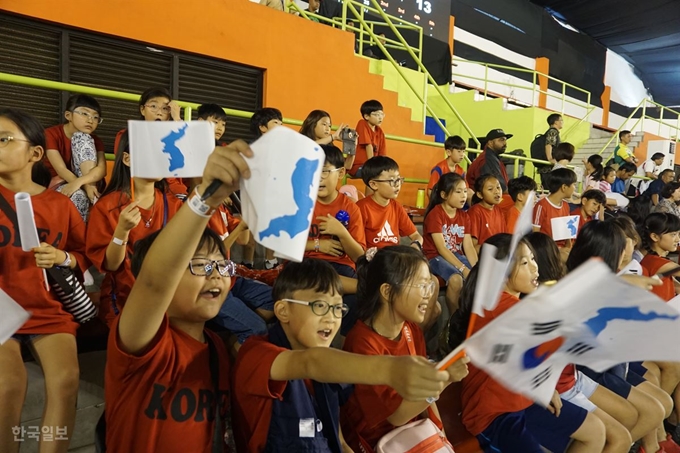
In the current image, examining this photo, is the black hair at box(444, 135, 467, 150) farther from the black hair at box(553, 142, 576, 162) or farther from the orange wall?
the black hair at box(553, 142, 576, 162)

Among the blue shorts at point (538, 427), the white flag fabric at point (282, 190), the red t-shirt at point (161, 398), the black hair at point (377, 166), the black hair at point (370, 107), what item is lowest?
the blue shorts at point (538, 427)

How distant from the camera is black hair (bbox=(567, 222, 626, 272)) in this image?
2.87m

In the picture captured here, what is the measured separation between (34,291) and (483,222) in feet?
10.7

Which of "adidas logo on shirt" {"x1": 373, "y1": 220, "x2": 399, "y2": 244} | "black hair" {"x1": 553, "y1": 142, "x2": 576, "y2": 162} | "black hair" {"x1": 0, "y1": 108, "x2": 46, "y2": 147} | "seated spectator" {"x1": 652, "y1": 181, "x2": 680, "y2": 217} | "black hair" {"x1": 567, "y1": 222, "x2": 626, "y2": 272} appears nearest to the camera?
"black hair" {"x1": 0, "y1": 108, "x2": 46, "y2": 147}

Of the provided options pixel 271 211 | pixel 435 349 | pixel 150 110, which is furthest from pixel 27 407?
pixel 435 349

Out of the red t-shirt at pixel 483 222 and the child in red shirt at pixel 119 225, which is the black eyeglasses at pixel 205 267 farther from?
the red t-shirt at pixel 483 222

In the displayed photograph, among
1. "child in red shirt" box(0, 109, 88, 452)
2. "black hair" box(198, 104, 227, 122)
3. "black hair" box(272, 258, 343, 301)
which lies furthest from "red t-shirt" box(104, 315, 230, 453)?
"black hair" box(198, 104, 227, 122)

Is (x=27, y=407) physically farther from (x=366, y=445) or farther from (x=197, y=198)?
(x=197, y=198)

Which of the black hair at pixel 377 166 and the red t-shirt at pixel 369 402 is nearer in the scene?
the red t-shirt at pixel 369 402

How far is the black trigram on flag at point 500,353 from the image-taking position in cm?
89

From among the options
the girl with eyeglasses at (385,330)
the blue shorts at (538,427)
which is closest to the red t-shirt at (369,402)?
the girl with eyeglasses at (385,330)

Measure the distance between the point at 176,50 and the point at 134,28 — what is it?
0.50 m

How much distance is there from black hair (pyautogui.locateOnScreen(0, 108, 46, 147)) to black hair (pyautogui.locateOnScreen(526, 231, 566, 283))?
2364mm

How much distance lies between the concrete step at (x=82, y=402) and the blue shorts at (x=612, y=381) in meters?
2.41
